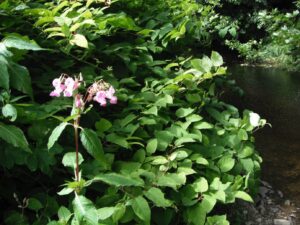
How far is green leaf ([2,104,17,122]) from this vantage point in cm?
125

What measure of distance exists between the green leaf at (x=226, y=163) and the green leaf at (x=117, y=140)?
490 mm

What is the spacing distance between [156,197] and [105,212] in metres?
0.19

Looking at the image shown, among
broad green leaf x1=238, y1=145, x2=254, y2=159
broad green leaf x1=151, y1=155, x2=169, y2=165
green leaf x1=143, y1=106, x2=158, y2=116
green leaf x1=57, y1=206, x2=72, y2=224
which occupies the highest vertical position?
green leaf x1=143, y1=106, x2=158, y2=116

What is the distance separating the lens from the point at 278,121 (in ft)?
15.0

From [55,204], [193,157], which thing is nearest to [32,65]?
[55,204]

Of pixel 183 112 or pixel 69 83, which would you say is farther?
pixel 183 112

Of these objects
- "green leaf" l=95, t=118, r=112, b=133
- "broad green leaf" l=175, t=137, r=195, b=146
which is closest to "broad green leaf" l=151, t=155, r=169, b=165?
"broad green leaf" l=175, t=137, r=195, b=146

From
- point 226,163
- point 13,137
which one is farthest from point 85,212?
point 226,163

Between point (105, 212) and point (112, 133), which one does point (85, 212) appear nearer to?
point (105, 212)

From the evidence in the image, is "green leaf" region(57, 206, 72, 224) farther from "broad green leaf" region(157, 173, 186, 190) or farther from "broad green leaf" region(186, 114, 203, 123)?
"broad green leaf" region(186, 114, 203, 123)

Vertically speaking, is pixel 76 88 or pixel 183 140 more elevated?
pixel 76 88

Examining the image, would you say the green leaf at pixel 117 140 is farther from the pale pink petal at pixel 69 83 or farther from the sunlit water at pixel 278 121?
the sunlit water at pixel 278 121

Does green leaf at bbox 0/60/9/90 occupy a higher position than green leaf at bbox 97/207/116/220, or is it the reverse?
green leaf at bbox 0/60/9/90

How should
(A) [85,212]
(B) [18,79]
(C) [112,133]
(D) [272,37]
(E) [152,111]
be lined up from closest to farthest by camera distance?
(A) [85,212], (B) [18,79], (C) [112,133], (E) [152,111], (D) [272,37]
